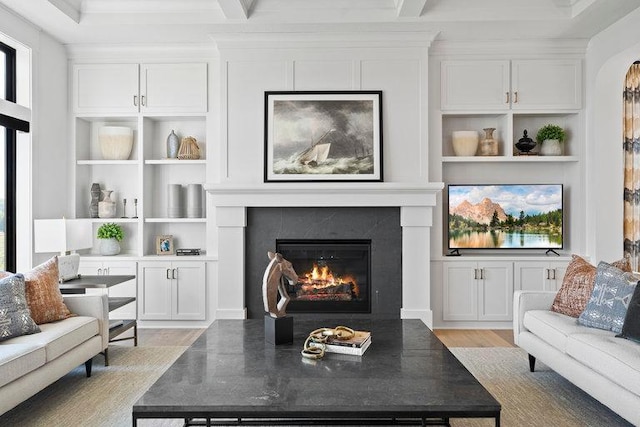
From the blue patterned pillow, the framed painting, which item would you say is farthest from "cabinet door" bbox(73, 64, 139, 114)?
the blue patterned pillow

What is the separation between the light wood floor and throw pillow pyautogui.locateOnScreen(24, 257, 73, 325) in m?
1.17

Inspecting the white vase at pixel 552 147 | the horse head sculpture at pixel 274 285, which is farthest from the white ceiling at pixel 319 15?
the horse head sculpture at pixel 274 285

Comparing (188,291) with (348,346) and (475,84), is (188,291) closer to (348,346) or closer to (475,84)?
(348,346)

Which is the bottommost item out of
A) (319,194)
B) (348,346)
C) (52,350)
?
(52,350)

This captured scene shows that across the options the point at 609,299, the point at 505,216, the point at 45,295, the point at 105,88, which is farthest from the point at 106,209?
the point at 609,299

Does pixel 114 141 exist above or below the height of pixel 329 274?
above

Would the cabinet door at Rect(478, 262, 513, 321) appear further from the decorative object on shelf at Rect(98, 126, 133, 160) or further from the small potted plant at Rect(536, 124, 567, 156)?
the decorative object on shelf at Rect(98, 126, 133, 160)

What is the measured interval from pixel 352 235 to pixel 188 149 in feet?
6.04

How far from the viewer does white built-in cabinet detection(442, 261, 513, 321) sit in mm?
4840

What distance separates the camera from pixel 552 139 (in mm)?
4902

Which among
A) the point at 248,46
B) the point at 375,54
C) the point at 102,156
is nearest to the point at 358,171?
the point at 375,54

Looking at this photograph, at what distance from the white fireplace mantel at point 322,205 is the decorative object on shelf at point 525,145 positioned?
0.99 metres

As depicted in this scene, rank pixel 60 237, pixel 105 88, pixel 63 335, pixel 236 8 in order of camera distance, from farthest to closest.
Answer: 1. pixel 105 88
2. pixel 236 8
3. pixel 60 237
4. pixel 63 335

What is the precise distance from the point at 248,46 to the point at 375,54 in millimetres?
1191
